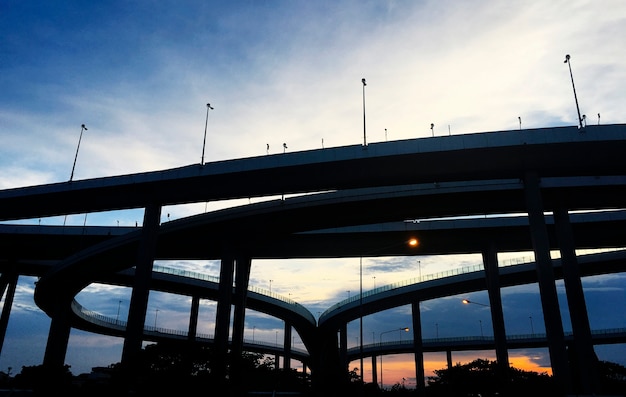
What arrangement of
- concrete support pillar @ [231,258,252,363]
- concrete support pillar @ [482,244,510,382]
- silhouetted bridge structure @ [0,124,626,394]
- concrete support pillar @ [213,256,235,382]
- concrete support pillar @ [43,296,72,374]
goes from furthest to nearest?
1. concrete support pillar @ [43,296,72,374]
2. concrete support pillar @ [231,258,252,363]
3. concrete support pillar @ [482,244,510,382]
4. concrete support pillar @ [213,256,235,382]
5. silhouetted bridge structure @ [0,124,626,394]

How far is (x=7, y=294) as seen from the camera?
273 feet

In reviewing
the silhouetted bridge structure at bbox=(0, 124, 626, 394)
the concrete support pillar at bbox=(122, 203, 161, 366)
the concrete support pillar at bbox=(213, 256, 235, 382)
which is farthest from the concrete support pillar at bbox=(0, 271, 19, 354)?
the concrete support pillar at bbox=(122, 203, 161, 366)

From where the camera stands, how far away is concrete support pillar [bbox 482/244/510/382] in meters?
60.0

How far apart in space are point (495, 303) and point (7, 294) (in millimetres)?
78576

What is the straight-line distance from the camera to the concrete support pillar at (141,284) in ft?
152

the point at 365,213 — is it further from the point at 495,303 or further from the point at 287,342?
the point at 287,342

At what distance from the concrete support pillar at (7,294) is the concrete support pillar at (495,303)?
248ft

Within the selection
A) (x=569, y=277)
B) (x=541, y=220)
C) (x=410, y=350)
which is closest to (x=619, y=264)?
(x=569, y=277)

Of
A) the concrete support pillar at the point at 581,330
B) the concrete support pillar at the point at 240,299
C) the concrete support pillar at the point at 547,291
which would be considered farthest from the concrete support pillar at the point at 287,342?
the concrete support pillar at the point at 547,291

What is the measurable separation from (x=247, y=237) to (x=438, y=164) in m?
28.6

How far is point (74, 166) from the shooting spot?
5647 centimetres

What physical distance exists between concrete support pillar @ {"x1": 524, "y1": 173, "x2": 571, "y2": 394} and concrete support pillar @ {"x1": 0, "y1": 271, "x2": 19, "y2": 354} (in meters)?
80.3

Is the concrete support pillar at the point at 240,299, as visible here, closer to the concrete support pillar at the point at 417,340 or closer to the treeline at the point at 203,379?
the treeline at the point at 203,379

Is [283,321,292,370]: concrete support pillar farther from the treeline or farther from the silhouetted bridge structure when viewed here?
the treeline
